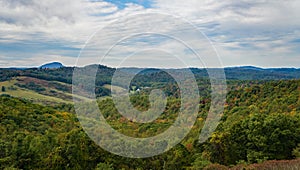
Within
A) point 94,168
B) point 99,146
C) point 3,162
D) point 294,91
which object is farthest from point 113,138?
point 294,91

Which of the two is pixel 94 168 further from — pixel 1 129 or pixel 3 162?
pixel 1 129

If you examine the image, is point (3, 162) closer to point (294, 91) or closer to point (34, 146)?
point (34, 146)

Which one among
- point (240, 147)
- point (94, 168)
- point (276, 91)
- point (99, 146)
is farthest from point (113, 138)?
point (276, 91)

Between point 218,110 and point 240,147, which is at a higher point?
point 218,110

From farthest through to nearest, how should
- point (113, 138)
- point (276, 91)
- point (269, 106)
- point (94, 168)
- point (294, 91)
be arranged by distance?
point (276, 91), point (294, 91), point (269, 106), point (113, 138), point (94, 168)

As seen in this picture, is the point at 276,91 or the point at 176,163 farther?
the point at 276,91

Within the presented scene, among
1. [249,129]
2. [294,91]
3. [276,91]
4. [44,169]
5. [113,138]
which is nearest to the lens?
[44,169]

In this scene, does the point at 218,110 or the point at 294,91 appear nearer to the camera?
the point at 218,110

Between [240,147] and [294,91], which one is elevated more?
[294,91]

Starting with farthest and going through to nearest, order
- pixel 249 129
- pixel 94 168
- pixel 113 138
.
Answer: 1. pixel 249 129
2. pixel 113 138
3. pixel 94 168
